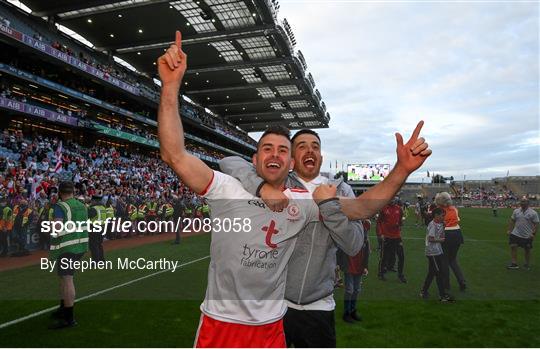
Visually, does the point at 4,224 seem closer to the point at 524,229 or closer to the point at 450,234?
the point at 450,234

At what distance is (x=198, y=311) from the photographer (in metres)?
6.31

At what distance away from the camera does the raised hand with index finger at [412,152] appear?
224 cm

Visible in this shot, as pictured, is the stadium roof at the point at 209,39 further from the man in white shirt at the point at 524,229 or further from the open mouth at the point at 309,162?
the open mouth at the point at 309,162

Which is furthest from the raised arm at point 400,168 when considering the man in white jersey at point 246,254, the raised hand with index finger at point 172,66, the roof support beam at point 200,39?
the roof support beam at point 200,39

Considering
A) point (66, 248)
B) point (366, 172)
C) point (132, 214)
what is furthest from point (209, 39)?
point (366, 172)

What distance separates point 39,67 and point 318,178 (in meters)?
33.0

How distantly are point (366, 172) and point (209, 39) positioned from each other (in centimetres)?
3603

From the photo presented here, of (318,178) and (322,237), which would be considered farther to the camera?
(318,178)

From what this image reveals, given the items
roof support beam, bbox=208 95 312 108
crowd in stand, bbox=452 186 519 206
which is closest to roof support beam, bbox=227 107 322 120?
roof support beam, bbox=208 95 312 108

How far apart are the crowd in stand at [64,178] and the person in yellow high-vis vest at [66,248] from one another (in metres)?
5.94

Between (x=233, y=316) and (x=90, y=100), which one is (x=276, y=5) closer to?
(x=90, y=100)

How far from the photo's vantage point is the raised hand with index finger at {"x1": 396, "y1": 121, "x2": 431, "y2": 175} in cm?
224

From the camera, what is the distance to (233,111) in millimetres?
61781

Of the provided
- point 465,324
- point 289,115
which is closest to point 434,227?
point 465,324
